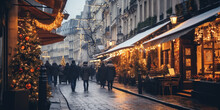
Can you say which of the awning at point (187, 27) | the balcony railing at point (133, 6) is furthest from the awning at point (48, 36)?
the balcony railing at point (133, 6)

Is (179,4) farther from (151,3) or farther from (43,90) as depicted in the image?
(43,90)

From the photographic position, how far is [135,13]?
33594 mm

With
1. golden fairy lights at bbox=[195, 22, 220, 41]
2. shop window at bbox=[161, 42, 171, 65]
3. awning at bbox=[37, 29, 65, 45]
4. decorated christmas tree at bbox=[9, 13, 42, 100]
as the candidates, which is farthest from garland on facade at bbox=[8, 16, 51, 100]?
shop window at bbox=[161, 42, 171, 65]

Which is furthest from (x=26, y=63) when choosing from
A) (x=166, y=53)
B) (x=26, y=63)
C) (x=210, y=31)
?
(x=166, y=53)

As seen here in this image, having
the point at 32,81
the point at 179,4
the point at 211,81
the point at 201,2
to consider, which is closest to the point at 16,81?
the point at 32,81

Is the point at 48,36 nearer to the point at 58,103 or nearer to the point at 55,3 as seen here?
the point at 55,3

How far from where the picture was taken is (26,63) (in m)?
9.46

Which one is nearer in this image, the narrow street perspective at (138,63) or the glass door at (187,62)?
the narrow street perspective at (138,63)

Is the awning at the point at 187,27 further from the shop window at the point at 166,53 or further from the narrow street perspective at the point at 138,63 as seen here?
the shop window at the point at 166,53

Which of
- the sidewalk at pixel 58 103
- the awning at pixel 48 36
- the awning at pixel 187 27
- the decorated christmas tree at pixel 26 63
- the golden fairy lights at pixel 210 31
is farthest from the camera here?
the awning at pixel 48 36

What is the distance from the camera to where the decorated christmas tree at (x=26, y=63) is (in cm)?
909

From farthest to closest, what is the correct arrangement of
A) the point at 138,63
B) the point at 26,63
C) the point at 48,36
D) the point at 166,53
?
the point at 166,53 < the point at 138,63 < the point at 48,36 < the point at 26,63

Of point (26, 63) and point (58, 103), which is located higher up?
point (26, 63)

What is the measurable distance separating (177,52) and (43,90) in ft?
37.3
